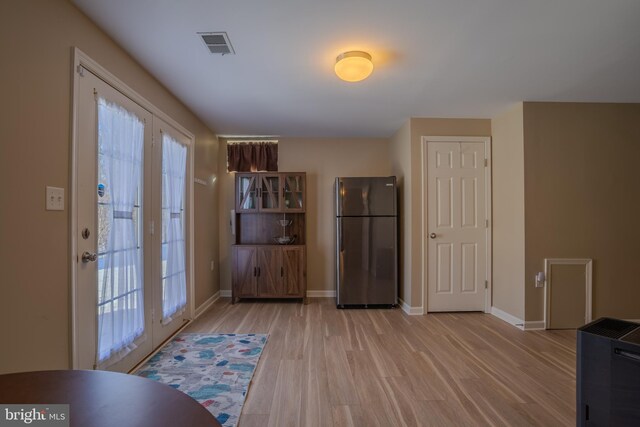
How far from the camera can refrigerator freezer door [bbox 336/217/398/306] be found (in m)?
3.66

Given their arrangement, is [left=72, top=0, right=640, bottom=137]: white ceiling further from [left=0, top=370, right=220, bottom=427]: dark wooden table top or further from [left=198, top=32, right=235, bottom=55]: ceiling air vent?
[left=0, top=370, right=220, bottom=427]: dark wooden table top

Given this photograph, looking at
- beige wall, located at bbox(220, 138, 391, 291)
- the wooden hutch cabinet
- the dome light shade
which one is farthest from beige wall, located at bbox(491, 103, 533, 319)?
the wooden hutch cabinet

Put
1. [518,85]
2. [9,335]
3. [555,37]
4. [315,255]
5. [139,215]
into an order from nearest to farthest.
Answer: [9,335]
[555,37]
[139,215]
[518,85]
[315,255]

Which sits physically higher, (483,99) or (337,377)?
(483,99)

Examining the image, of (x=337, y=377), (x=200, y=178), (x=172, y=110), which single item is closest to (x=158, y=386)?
(x=337, y=377)

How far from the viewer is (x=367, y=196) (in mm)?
3674

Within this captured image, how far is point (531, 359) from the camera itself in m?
2.33

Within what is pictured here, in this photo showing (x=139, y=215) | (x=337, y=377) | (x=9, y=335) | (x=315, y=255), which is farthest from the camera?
(x=315, y=255)

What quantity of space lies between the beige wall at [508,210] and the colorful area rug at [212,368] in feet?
8.78

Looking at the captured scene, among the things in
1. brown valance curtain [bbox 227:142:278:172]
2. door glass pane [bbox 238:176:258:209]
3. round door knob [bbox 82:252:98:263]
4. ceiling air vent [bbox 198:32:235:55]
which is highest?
ceiling air vent [bbox 198:32:235:55]

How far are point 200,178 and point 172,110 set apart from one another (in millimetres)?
943

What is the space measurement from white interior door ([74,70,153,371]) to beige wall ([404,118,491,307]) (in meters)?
2.75

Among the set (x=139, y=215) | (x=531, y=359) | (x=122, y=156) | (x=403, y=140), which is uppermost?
(x=403, y=140)

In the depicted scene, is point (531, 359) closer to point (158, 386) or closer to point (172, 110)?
point (158, 386)
